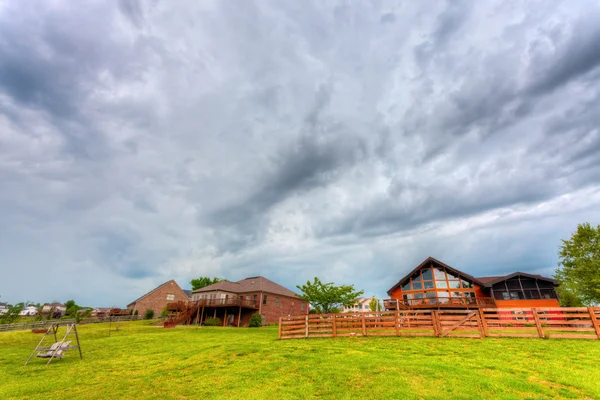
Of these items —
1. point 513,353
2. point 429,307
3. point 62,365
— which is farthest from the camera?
point 429,307

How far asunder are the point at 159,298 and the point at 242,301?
2489cm

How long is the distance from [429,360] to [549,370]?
3.52m

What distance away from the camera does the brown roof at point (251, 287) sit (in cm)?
4603

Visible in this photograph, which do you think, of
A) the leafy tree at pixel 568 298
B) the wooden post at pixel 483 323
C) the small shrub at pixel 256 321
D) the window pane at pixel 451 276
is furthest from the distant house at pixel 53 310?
the leafy tree at pixel 568 298

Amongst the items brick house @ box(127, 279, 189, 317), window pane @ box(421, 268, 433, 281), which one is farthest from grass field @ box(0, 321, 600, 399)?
brick house @ box(127, 279, 189, 317)

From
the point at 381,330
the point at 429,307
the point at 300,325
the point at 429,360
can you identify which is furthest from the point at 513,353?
the point at 429,307

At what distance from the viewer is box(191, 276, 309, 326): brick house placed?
42.4 m

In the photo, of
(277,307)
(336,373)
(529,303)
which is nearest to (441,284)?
(529,303)

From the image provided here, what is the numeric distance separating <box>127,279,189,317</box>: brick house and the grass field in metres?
44.3

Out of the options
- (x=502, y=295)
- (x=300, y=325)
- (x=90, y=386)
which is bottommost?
(x=90, y=386)

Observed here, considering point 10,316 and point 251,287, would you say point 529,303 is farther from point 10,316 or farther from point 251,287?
point 10,316

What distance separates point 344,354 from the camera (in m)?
12.4

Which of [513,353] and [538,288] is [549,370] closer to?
[513,353]

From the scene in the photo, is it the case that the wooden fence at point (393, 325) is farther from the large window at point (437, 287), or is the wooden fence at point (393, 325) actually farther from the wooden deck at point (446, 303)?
the large window at point (437, 287)
